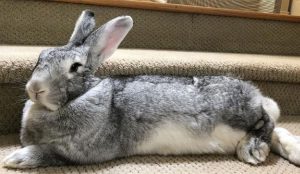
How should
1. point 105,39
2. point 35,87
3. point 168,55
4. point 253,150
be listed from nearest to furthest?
1. point 35,87
2. point 105,39
3. point 253,150
4. point 168,55

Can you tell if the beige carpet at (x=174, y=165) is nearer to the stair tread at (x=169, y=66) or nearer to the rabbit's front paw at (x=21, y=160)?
the rabbit's front paw at (x=21, y=160)

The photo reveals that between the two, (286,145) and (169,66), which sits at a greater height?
(169,66)

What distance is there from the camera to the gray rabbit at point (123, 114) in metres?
1.14

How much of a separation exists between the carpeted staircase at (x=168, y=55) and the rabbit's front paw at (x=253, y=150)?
3 cm

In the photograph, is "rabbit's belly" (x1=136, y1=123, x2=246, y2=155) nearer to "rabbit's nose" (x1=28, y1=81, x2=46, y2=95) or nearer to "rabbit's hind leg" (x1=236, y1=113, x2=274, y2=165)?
"rabbit's hind leg" (x1=236, y1=113, x2=274, y2=165)

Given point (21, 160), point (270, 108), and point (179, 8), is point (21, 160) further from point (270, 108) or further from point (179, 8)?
point (179, 8)

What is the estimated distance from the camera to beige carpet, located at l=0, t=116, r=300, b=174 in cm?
119

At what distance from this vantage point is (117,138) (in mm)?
1233

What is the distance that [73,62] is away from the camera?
1.15 m

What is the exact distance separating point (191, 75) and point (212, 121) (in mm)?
290

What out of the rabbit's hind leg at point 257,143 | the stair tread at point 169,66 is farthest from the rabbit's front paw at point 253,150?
the stair tread at point 169,66

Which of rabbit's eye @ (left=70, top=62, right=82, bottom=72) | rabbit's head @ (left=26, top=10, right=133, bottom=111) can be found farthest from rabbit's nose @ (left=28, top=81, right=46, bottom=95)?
rabbit's eye @ (left=70, top=62, right=82, bottom=72)

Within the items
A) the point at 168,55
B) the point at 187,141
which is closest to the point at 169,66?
the point at 168,55

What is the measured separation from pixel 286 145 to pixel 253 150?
148 millimetres
